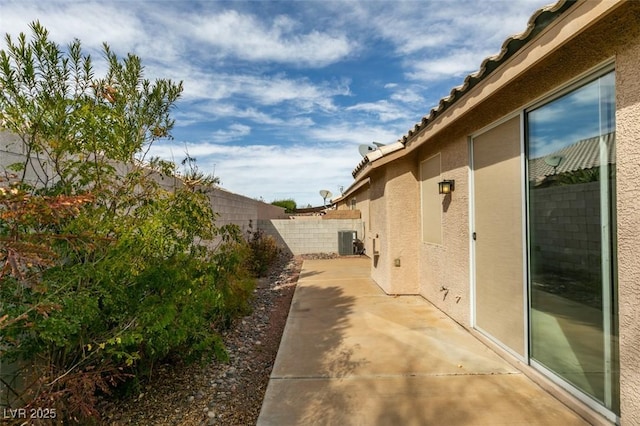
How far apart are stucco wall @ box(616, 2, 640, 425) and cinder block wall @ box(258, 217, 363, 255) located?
13.6m

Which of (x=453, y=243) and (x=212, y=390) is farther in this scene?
(x=453, y=243)

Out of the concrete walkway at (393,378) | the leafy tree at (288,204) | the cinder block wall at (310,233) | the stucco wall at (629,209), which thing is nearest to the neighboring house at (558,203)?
the stucco wall at (629,209)

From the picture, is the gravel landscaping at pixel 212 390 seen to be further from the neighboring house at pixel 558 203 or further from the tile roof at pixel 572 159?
the tile roof at pixel 572 159

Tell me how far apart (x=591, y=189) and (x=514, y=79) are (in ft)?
4.65

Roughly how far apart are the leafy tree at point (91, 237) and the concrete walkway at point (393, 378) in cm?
115

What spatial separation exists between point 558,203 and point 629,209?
0.90m

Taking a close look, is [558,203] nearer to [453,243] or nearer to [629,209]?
[629,209]

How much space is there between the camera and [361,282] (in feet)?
30.7

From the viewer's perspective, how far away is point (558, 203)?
3.51 metres

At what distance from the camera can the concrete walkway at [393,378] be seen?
3.16 metres

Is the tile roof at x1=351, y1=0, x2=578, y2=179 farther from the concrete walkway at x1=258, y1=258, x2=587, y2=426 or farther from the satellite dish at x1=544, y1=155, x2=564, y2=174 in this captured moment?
the concrete walkway at x1=258, y1=258, x2=587, y2=426

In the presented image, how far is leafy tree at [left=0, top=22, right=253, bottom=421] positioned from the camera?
2.39m

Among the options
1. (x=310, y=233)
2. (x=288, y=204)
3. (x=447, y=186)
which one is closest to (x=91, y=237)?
(x=447, y=186)

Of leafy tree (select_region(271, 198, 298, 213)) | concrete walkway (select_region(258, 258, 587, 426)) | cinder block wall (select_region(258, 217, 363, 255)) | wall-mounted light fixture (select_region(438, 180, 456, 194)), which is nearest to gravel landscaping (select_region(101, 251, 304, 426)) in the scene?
concrete walkway (select_region(258, 258, 587, 426))
